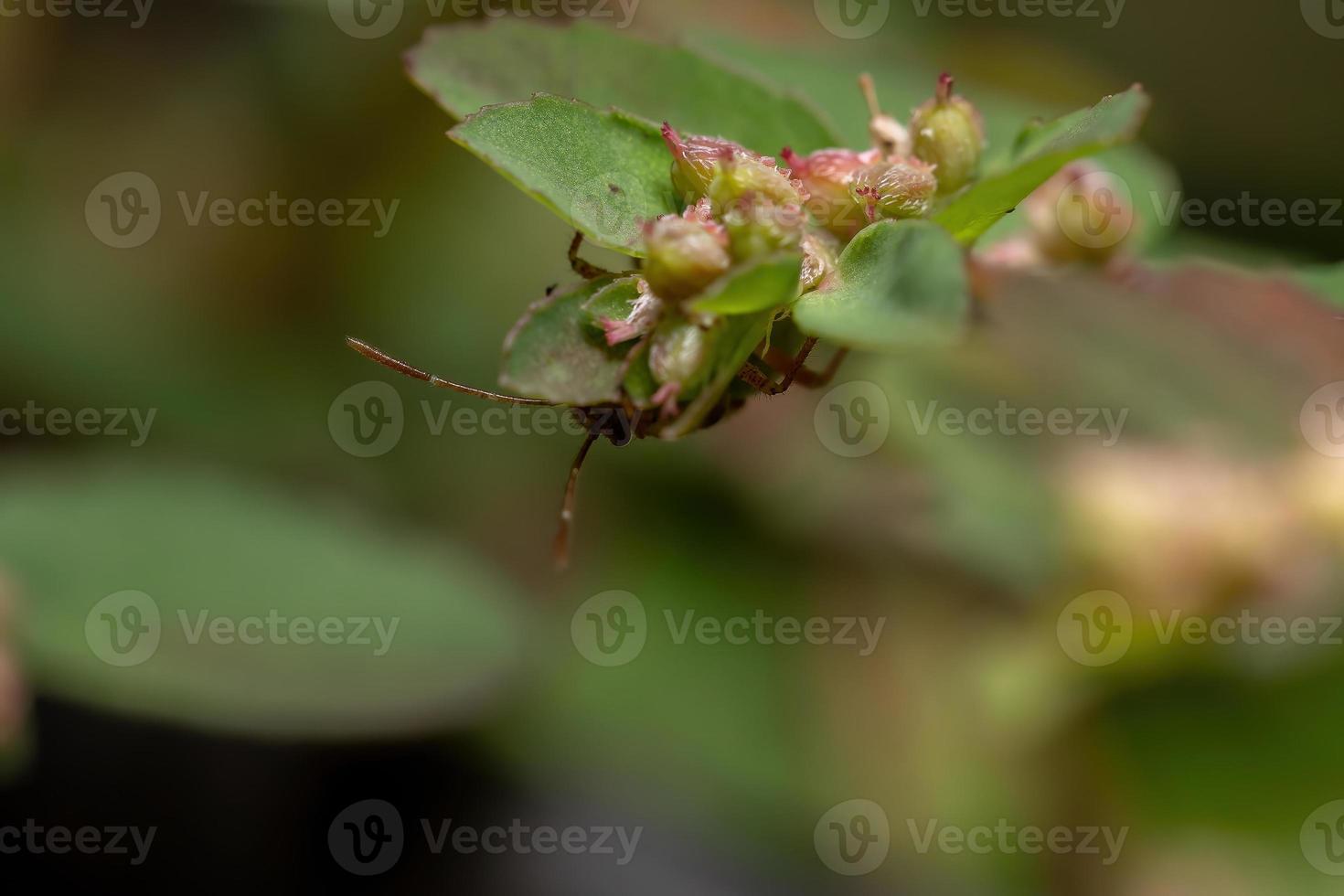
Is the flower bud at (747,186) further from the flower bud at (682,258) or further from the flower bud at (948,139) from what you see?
the flower bud at (948,139)

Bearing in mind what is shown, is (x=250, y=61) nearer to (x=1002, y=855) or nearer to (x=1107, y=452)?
(x=1107, y=452)

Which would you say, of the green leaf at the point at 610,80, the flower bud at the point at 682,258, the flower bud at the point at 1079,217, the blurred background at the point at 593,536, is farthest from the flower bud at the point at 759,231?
the blurred background at the point at 593,536

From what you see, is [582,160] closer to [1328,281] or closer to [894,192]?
[894,192]

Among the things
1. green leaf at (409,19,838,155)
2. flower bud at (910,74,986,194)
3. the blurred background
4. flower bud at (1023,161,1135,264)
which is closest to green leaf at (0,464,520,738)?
the blurred background

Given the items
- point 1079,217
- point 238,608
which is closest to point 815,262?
point 1079,217

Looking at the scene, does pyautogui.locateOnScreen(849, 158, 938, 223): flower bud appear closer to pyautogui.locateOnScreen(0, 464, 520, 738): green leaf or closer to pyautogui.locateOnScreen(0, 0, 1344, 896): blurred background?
pyautogui.locateOnScreen(0, 0, 1344, 896): blurred background
